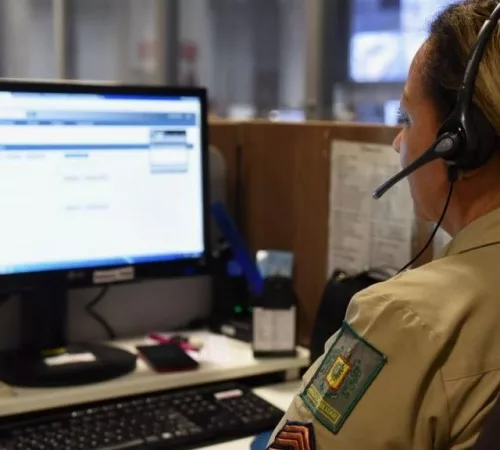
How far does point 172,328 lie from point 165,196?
0.32 m

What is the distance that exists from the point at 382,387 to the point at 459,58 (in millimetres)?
385

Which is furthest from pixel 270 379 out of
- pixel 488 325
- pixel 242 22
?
pixel 242 22

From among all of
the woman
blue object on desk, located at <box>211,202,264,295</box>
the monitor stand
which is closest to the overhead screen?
blue object on desk, located at <box>211,202,264,295</box>

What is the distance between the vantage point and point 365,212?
5.04 ft

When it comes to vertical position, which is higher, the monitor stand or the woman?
the woman

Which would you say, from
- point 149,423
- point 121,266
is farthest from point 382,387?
point 121,266

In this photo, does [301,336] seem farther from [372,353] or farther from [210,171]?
[372,353]

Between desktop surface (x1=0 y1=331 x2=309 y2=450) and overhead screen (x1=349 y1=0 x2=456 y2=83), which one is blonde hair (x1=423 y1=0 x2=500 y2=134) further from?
overhead screen (x1=349 y1=0 x2=456 y2=83)

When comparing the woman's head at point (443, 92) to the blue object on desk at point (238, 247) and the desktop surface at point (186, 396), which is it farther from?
the blue object on desk at point (238, 247)

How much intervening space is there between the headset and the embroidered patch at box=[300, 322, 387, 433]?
22 cm

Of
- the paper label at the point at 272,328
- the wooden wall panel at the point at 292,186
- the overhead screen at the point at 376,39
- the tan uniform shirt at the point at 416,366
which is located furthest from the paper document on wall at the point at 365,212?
the overhead screen at the point at 376,39

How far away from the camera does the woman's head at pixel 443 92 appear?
922 mm

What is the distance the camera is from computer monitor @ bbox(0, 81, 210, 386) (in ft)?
4.59

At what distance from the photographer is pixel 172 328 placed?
173cm
